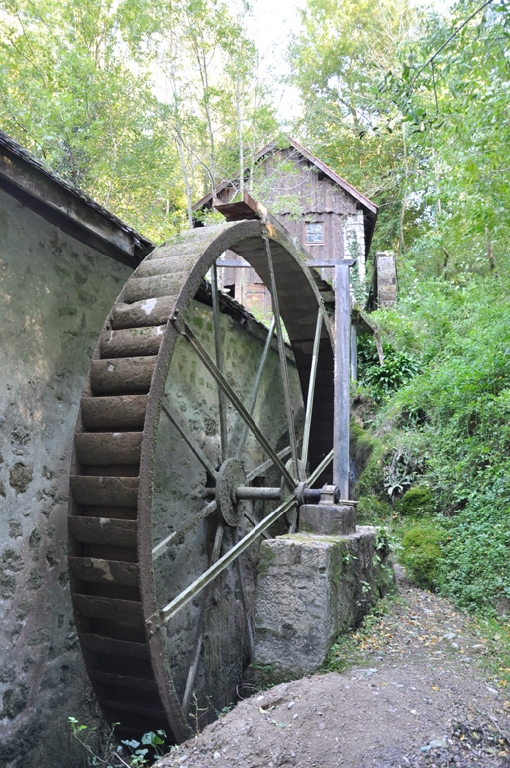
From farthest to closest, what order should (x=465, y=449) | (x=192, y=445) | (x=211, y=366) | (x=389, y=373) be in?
(x=389, y=373)
(x=465, y=449)
(x=192, y=445)
(x=211, y=366)

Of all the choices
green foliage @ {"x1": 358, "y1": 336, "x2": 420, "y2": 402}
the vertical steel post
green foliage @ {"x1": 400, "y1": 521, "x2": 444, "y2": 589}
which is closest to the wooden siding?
green foliage @ {"x1": 358, "y1": 336, "x2": 420, "y2": 402}

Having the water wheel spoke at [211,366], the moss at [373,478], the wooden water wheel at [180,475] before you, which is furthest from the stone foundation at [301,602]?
the moss at [373,478]

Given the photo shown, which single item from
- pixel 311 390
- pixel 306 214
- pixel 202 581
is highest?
pixel 306 214

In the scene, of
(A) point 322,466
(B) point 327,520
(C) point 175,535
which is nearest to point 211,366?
(C) point 175,535

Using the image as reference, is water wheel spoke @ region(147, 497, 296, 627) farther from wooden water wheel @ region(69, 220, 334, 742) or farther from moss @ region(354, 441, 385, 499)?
moss @ region(354, 441, 385, 499)

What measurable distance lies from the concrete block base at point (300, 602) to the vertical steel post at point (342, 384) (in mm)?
1074

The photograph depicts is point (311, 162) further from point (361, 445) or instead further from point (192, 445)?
point (192, 445)

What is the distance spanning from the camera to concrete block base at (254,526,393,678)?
3.52m

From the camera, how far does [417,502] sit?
253 inches

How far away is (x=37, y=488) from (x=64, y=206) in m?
1.53

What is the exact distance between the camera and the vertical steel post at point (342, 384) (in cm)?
502

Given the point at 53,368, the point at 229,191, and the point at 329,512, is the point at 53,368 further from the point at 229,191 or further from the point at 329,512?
the point at 229,191

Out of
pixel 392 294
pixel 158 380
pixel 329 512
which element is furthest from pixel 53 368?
pixel 392 294

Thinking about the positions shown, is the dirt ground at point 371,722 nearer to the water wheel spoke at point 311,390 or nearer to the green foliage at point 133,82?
the water wheel spoke at point 311,390
